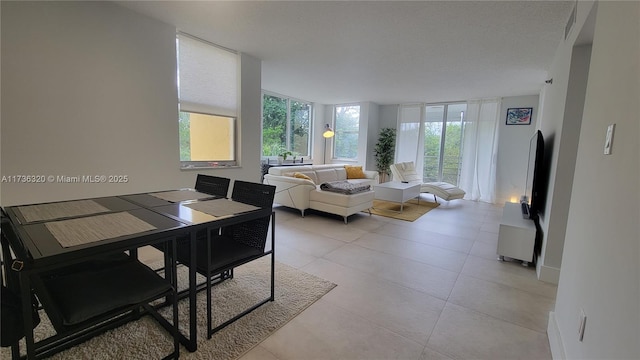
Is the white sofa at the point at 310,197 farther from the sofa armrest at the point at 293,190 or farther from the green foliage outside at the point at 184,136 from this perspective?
the green foliage outside at the point at 184,136

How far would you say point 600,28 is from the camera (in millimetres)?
1366

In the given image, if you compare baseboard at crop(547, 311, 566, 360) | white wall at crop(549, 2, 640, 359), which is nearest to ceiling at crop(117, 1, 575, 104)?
white wall at crop(549, 2, 640, 359)

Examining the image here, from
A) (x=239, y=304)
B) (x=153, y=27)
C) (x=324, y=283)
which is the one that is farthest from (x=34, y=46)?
(x=324, y=283)

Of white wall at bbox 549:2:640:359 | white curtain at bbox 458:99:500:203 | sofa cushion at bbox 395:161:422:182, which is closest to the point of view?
white wall at bbox 549:2:640:359

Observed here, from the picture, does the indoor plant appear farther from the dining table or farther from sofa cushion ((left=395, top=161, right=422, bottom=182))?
the dining table

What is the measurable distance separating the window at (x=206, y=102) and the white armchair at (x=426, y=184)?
157 inches

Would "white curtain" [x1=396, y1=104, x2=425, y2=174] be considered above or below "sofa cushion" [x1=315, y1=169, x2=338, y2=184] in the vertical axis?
above

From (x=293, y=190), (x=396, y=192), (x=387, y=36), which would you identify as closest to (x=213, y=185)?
(x=293, y=190)

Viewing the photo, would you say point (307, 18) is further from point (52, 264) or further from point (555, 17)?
point (52, 264)

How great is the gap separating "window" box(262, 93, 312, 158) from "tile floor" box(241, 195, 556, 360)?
10.8ft

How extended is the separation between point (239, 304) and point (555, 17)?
370 cm

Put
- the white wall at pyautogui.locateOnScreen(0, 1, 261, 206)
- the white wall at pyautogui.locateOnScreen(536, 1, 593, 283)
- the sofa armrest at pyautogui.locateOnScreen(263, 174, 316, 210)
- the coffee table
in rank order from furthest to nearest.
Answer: the coffee table → the sofa armrest at pyautogui.locateOnScreen(263, 174, 316, 210) → the white wall at pyautogui.locateOnScreen(536, 1, 593, 283) → the white wall at pyautogui.locateOnScreen(0, 1, 261, 206)

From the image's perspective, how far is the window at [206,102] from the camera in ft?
10.7

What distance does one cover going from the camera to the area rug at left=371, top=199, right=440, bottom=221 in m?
4.91
